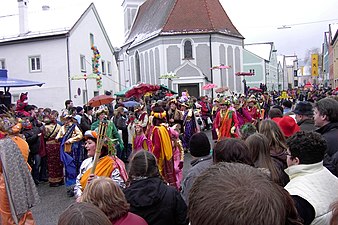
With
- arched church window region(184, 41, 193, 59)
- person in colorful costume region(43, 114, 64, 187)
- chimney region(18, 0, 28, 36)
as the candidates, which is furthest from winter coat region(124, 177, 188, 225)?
arched church window region(184, 41, 193, 59)

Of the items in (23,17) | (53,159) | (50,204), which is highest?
(23,17)

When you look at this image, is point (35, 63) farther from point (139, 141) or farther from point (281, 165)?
point (281, 165)

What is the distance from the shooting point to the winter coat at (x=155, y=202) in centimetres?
336

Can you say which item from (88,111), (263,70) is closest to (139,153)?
(88,111)

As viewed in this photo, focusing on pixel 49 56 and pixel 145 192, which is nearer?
pixel 145 192

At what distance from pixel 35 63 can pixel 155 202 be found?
2643cm

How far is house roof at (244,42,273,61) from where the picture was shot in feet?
265

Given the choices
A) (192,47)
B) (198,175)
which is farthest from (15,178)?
(192,47)

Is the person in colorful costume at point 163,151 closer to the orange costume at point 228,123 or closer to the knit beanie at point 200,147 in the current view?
the orange costume at point 228,123

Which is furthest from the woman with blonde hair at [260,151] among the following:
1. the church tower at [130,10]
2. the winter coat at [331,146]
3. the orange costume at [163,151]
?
the church tower at [130,10]

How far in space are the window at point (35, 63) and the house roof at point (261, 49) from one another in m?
59.2

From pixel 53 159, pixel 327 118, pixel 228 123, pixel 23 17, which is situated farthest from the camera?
pixel 23 17

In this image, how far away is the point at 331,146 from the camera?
14.1 ft

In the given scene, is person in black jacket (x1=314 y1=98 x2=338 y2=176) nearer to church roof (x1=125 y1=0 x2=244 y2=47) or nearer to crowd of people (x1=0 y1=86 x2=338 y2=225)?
crowd of people (x1=0 y1=86 x2=338 y2=225)
